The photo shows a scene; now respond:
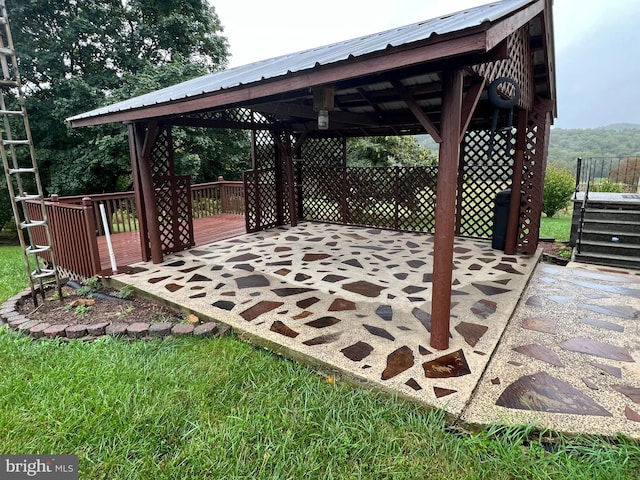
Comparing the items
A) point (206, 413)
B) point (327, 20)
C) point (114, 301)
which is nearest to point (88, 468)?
point (206, 413)

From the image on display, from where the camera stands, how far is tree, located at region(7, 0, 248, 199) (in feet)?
29.3

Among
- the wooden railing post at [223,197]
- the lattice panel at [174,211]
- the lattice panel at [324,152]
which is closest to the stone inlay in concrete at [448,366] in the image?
the lattice panel at [174,211]

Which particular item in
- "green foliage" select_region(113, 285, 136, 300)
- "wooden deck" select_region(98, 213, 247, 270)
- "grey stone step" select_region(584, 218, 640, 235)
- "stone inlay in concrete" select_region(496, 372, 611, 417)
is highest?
"grey stone step" select_region(584, 218, 640, 235)

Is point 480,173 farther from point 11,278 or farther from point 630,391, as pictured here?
point 11,278

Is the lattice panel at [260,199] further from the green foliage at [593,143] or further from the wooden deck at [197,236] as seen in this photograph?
the green foliage at [593,143]

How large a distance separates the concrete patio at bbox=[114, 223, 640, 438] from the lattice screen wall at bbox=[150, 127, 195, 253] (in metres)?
0.35

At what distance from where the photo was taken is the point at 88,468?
176 centimetres

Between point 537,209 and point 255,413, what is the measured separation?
4701 mm

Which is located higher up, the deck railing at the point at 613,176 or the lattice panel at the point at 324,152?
the lattice panel at the point at 324,152

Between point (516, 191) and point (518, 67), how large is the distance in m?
1.90

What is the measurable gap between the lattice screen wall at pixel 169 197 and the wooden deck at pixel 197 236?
1.54 feet

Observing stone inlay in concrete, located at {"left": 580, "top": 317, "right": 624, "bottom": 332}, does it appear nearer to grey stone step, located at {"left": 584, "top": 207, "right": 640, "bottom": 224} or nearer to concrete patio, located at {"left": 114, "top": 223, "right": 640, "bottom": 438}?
concrete patio, located at {"left": 114, "top": 223, "right": 640, "bottom": 438}

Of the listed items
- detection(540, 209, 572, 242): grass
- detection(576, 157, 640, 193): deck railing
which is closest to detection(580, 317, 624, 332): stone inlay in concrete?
detection(540, 209, 572, 242): grass

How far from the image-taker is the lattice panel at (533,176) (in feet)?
15.8
